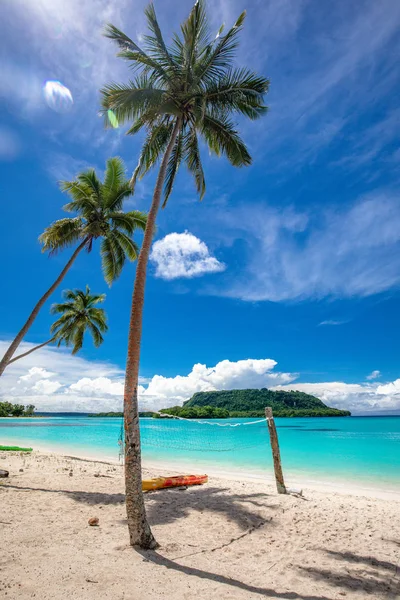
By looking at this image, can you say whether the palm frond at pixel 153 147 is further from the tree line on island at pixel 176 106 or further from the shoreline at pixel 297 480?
the shoreline at pixel 297 480

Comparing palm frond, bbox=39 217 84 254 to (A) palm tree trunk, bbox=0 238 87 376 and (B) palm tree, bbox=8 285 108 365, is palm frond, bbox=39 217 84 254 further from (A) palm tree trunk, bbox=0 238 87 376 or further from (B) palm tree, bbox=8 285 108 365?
(B) palm tree, bbox=8 285 108 365

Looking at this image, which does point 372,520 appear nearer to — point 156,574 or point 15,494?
point 156,574

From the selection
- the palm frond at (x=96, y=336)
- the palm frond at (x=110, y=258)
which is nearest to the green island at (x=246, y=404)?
the palm frond at (x=96, y=336)

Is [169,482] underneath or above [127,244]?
underneath

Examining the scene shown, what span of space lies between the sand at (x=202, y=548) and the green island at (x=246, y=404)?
74.4 metres

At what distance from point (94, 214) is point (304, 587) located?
471 inches

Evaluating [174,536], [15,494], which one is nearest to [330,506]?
[174,536]

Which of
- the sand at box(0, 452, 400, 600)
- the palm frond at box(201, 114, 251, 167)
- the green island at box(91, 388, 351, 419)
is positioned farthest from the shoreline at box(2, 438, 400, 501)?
the green island at box(91, 388, 351, 419)

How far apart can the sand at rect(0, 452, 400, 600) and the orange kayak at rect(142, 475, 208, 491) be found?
1.65 ft

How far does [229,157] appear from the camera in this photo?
28.4 ft

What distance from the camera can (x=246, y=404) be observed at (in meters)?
98.2

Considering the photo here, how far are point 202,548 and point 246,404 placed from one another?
97.7 meters

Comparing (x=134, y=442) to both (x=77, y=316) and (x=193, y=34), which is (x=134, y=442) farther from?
(x=77, y=316)

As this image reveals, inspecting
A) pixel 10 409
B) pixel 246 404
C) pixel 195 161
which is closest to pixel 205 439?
pixel 195 161
